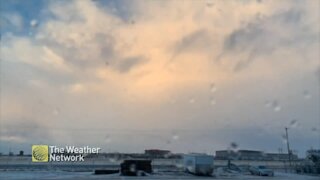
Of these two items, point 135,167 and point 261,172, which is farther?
point 261,172

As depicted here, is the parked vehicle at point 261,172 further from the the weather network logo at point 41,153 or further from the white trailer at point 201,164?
the the weather network logo at point 41,153

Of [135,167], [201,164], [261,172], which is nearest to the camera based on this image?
[135,167]

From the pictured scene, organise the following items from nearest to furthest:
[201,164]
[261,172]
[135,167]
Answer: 1. [135,167]
2. [201,164]
3. [261,172]

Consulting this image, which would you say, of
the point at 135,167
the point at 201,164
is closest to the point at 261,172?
the point at 201,164

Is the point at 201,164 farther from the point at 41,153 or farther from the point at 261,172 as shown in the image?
the point at 41,153

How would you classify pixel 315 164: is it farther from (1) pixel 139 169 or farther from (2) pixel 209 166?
(1) pixel 139 169

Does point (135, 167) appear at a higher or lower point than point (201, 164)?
lower

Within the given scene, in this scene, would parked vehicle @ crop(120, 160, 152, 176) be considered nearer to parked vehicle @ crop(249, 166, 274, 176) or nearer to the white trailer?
the white trailer

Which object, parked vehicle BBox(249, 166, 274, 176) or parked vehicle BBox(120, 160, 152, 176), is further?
parked vehicle BBox(249, 166, 274, 176)

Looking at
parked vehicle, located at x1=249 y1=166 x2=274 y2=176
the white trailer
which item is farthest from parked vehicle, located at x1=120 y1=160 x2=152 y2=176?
parked vehicle, located at x1=249 y1=166 x2=274 y2=176

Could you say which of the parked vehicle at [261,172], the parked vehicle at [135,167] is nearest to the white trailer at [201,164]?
the parked vehicle at [135,167]

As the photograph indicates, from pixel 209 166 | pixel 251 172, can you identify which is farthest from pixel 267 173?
pixel 209 166

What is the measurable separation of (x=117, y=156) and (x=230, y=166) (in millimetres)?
26114

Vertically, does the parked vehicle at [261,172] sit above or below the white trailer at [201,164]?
below
